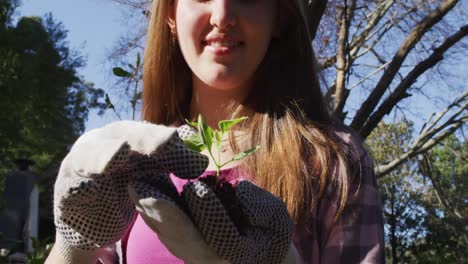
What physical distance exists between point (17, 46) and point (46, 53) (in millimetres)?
1933

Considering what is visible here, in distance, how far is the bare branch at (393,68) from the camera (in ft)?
14.2

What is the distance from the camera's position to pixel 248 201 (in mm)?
1003

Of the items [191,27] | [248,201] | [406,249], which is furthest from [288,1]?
[406,249]

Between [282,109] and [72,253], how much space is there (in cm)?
71

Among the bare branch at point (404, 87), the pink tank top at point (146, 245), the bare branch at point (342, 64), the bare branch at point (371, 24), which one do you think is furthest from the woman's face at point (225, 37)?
the bare branch at point (371, 24)

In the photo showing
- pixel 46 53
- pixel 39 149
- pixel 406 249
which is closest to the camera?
pixel 46 53

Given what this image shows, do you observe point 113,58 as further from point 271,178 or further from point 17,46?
point 17,46

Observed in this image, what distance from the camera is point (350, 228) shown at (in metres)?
1.40

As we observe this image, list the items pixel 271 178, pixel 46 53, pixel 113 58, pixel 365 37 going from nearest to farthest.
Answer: pixel 271 178 → pixel 113 58 → pixel 365 37 → pixel 46 53

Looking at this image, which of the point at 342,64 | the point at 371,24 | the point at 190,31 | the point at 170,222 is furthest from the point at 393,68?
the point at 170,222

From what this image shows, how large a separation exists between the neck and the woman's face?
8 cm

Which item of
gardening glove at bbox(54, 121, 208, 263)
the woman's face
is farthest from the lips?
gardening glove at bbox(54, 121, 208, 263)

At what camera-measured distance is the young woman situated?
1.42 m

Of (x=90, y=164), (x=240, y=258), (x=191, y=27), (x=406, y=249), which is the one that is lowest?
(x=406, y=249)
